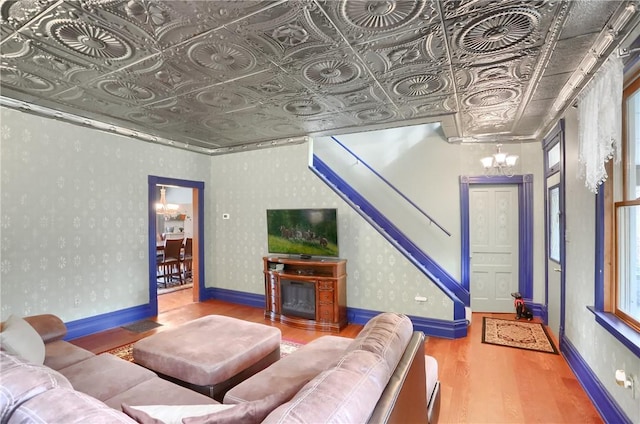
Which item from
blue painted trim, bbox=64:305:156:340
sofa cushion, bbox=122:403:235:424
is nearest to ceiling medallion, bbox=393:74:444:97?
sofa cushion, bbox=122:403:235:424

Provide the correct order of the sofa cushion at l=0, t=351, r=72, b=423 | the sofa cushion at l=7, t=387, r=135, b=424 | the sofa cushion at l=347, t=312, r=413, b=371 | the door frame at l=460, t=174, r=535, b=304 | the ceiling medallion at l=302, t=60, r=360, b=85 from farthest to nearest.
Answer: the door frame at l=460, t=174, r=535, b=304 → the ceiling medallion at l=302, t=60, r=360, b=85 → the sofa cushion at l=347, t=312, r=413, b=371 → the sofa cushion at l=0, t=351, r=72, b=423 → the sofa cushion at l=7, t=387, r=135, b=424

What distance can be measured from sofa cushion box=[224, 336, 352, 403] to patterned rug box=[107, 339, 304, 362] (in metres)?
1.23

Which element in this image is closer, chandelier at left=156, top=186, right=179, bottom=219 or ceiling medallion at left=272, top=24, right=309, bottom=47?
ceiling medallion at left=272, top=24, right=309, bottom=47

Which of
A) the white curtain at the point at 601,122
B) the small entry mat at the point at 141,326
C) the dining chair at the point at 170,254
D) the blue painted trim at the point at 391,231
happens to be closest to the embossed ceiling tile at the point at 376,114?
the blue painted trim at the point at 391,231

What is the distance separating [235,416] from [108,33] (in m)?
2.45

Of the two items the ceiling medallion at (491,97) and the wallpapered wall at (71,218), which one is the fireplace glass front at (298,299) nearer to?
the wallpapered wall at (71,218)

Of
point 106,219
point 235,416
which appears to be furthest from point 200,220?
point 235,416

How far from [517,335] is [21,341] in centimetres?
482

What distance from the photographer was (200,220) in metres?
5.68

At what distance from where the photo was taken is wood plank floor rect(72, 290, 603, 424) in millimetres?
2381

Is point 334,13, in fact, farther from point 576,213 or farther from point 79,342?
point 79,342

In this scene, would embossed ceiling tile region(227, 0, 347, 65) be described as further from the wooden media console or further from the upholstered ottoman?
the wooden media console

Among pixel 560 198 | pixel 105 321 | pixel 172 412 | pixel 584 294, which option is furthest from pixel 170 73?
pixel 560 198

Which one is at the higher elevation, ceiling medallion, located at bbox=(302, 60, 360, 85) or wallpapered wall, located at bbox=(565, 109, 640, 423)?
ceiling medallion, located at bbox=(302, 60, 360, 85)
